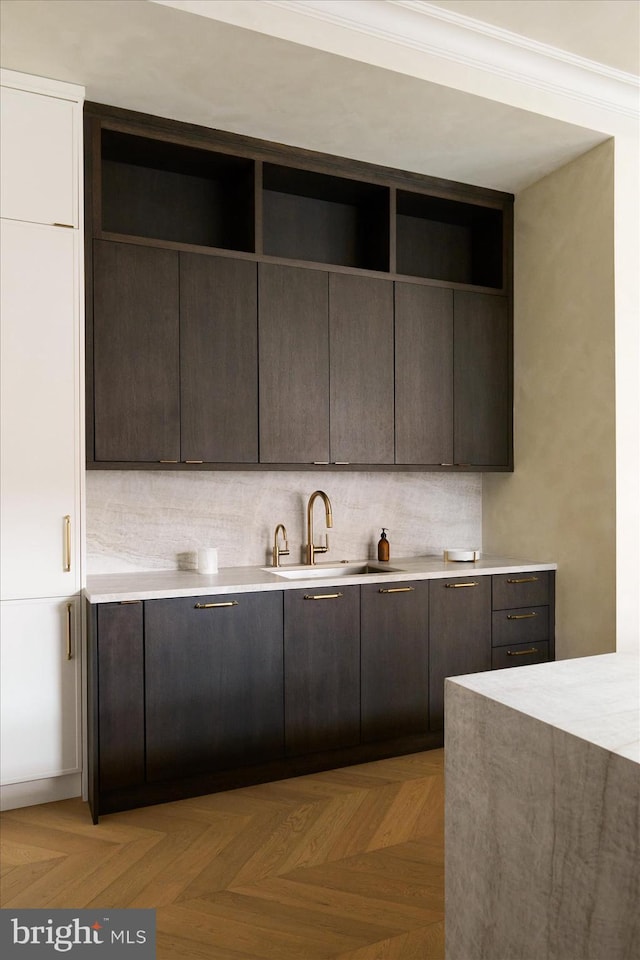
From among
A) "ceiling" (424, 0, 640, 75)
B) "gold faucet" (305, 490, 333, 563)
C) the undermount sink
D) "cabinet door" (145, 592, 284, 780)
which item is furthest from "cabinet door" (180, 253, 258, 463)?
"ceiling" (424, 0, 640, 75)

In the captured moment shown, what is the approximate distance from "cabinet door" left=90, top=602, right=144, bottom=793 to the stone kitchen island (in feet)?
→ 5.34

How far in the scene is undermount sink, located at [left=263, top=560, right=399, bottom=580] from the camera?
3.69m

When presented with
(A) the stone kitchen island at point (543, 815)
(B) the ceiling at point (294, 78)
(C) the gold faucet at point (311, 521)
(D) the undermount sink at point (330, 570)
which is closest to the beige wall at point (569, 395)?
(B) the ceiling at point (294, 78)

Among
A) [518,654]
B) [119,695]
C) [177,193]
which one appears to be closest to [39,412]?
[119,695]

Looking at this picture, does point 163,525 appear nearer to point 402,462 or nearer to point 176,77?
point 402,462

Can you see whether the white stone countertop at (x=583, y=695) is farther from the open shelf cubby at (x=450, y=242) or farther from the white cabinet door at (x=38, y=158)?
the open shelf cubby at (x=450, y=242)

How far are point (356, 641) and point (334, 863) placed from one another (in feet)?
3.39

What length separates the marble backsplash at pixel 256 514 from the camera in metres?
3.54

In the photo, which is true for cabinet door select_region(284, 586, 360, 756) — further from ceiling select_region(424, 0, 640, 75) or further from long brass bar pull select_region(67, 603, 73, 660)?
ceiling select_region(424, 0, 640, 75)

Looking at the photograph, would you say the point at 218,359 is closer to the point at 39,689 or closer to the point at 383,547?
the point at 383,547

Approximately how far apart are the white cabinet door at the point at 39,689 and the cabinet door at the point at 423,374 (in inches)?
74.7

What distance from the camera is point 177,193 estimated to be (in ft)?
12.0

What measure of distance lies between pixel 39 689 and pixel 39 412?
1131 mm

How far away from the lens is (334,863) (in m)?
2.53
